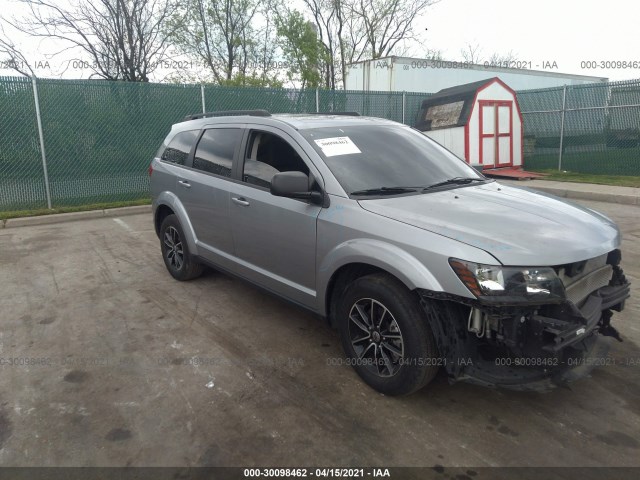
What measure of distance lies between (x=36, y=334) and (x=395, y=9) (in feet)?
115

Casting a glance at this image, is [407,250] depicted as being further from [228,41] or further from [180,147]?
[228,41]

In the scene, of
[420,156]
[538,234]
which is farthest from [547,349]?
[420,156]

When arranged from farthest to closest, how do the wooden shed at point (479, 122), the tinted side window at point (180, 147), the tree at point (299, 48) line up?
the tree at point (299, 48) → the wooden shed at point (479, 122) → the tinted side window at point (180, 147)

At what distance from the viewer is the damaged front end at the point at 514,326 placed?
2.59m

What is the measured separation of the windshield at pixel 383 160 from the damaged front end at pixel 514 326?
109 centimetres

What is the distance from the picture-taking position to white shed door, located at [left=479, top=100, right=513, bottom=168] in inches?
567

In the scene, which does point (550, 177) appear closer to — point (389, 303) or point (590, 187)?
point (590, 187)

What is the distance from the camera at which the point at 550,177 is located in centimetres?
1348

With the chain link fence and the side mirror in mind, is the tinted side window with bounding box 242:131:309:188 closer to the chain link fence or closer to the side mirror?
the side mirror

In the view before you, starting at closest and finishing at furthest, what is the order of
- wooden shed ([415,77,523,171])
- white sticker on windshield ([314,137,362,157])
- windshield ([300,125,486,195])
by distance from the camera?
windshield ([300,125,486,195]) → white sticker on windshield ([314,137,362,157]) → wooden shed ([415,77,523,171])

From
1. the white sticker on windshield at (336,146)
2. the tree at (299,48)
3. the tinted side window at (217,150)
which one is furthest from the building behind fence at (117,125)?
the tree at (299,48)

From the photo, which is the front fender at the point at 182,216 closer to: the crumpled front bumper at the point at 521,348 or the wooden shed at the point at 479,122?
the crumpled front bumper at the point at 521,348

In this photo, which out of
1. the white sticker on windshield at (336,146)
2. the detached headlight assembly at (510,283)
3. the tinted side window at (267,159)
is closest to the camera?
the detached headlight assembly at (510,283)

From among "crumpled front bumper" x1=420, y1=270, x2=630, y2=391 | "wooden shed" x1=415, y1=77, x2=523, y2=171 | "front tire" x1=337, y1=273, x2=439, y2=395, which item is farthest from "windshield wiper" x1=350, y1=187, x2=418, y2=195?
Result: "wooden shed" x1=415, y1=77, x2=523, y2=171
